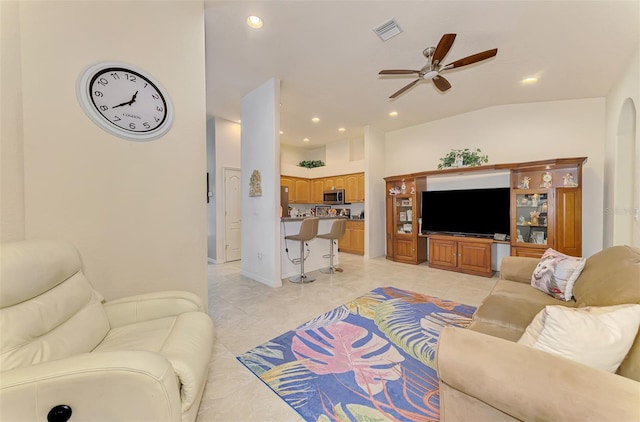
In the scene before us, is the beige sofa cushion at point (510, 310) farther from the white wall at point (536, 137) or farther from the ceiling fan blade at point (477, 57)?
the white wall at point (536, 137)

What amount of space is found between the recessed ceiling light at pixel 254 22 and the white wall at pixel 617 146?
3996 millimetres

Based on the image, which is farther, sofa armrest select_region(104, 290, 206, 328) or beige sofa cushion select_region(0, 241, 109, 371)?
sofa armrest select_region(104, 290, 206, 328)

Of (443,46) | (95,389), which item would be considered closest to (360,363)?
(95,389)

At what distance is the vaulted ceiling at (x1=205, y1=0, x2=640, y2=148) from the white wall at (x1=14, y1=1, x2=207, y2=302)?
80 cm

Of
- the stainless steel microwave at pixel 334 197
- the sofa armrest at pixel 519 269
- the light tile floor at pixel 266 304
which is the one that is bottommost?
the light tile floor at pixel 266 304

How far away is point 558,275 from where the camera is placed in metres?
1.94

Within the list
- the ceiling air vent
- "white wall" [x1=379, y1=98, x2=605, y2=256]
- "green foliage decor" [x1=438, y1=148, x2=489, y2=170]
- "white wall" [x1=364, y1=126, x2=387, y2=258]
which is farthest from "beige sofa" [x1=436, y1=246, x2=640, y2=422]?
"white wall" [x1=364, y1=126, x2=387, y2=258]

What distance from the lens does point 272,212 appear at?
3.65 m

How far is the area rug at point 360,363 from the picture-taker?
1.45 metres

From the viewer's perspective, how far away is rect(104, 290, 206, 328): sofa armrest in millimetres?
1587

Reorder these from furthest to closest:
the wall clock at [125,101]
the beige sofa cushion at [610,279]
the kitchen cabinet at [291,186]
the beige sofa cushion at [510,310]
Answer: the kitchen cabinet at [291,186] → the wall clock at [125,101] → the beige sofa cushion at [510,310] → the beige sofa cushion at [610,279]

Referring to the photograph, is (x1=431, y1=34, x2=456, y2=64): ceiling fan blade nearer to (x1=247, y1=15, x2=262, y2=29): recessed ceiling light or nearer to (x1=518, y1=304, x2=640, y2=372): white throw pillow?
(x1=247, y1=15, x2=262, y2=29): recessed ceiling light

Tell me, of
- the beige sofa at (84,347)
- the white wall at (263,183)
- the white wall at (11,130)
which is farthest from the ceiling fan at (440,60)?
the beige sofa at (84,347)

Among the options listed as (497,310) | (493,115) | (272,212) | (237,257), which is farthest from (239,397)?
(493,115)
